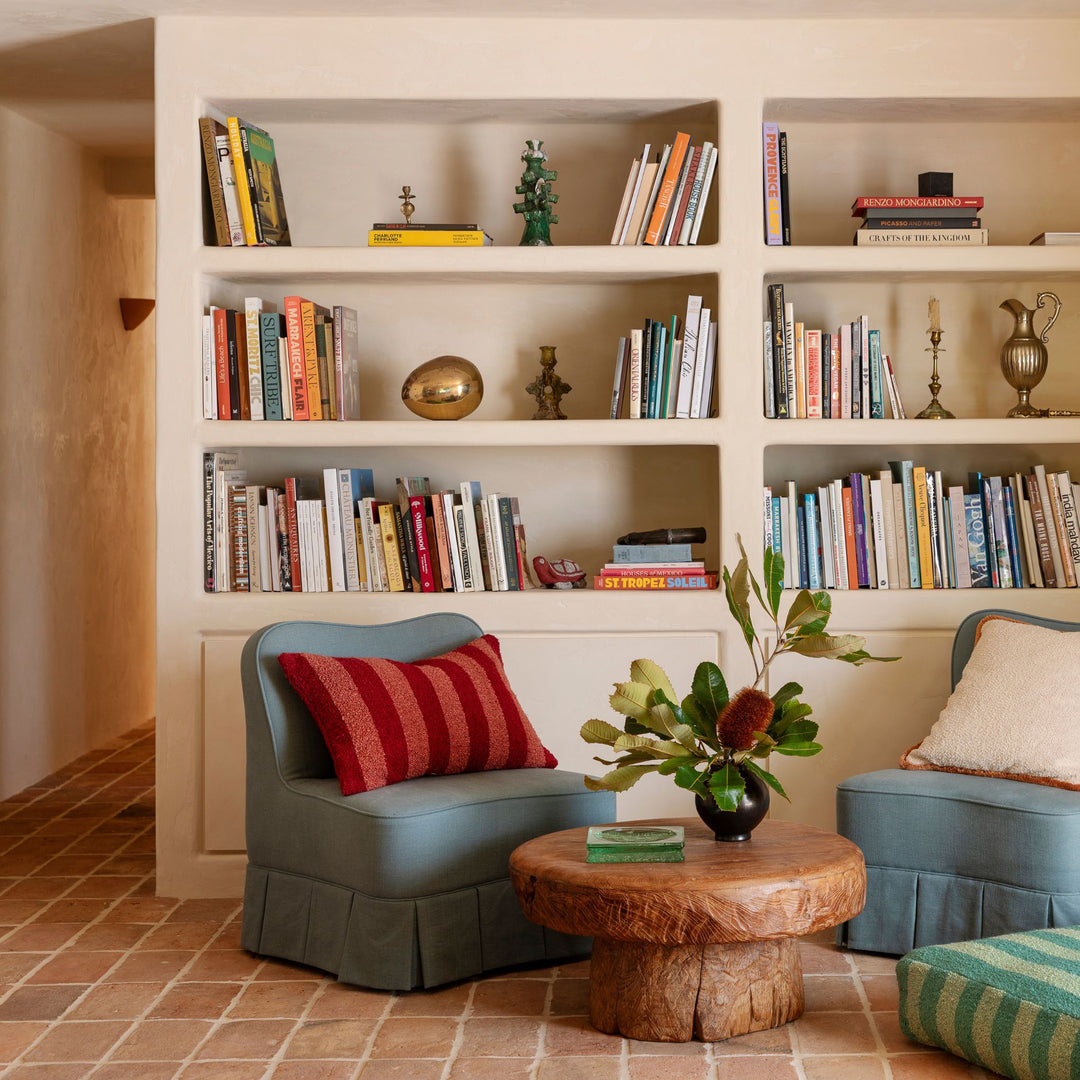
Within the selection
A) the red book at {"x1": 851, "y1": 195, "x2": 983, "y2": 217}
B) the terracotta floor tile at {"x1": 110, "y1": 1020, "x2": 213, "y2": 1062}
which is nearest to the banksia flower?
the terracotta floor tile at {"x1": 110, "y1": 1020, "x2": 213, "y2": 1062}

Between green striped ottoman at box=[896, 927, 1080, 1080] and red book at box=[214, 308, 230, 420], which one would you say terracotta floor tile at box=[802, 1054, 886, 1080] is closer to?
green striped ottoman at box=[896, 927, 1080, 1080]

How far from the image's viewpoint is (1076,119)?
12.3 ft

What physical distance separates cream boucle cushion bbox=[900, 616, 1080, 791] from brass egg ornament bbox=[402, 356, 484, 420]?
1.54 metres

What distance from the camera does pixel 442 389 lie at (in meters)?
3.58

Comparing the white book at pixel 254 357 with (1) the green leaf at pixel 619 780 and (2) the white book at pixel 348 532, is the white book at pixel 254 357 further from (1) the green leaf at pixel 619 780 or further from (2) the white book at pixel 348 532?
(1) the green leaf at pixel 619 780

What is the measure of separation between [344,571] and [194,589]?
1.35 ft

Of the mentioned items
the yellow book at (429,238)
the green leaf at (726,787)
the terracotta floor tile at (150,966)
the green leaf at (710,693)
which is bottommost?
the terracotta floor tile at (150,966)

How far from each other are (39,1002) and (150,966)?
28 centimetres

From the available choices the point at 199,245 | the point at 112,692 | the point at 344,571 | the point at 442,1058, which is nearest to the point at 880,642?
the point at 344,571

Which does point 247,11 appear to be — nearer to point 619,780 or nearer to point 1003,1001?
point 619,780

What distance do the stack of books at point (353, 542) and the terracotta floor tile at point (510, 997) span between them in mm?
1164

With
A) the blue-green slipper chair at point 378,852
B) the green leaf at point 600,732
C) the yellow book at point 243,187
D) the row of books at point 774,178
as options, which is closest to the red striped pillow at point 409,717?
the blue-green slipper chair at point 378,852

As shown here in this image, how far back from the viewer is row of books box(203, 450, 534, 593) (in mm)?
3545

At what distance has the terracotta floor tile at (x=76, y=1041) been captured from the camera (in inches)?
93.6
